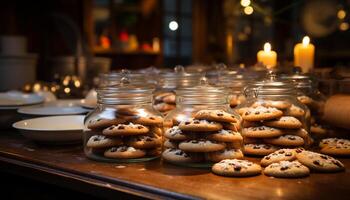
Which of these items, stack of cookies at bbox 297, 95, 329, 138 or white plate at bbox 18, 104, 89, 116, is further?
white plate at bbox 18, 104, 89, 116

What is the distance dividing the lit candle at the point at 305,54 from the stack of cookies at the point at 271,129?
0.62 m

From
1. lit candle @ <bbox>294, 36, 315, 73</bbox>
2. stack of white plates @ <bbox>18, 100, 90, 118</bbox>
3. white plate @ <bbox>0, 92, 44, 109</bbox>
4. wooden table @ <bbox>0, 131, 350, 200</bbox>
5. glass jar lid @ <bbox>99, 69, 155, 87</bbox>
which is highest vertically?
lit candle @ <bbox>294, 36, 315, 73</bbox>

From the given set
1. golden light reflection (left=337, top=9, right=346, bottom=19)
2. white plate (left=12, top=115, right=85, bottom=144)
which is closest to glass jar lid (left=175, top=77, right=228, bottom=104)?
white plate (left=12, top=115, right=85, bottom=144)

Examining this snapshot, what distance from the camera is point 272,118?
1216 millimetres

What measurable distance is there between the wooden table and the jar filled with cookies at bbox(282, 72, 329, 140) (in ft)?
0.96

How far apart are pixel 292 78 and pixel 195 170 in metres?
0.56

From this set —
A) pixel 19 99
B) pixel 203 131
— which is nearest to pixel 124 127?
pixel 203 131

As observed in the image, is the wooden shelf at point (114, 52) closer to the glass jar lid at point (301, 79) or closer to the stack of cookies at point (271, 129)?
the glass jar lid at point (301, 79)

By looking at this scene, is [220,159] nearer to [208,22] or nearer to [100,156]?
[100,156]

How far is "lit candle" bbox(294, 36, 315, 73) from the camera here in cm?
184

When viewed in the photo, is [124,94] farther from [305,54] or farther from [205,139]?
[305,54]

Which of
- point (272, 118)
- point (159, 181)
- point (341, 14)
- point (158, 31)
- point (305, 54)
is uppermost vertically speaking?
point (341, 14)

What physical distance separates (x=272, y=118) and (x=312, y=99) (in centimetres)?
35

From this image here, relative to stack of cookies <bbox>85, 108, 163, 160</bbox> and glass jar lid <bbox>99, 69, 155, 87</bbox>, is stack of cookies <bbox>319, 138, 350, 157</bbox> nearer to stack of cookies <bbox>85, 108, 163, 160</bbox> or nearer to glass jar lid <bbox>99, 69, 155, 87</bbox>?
stack of cookies <bbox>85, 108, 163, 160</bbox>
